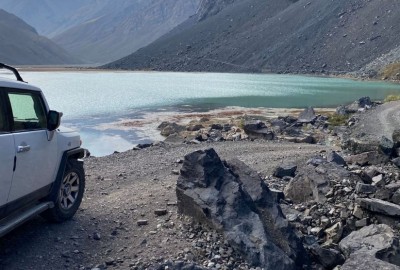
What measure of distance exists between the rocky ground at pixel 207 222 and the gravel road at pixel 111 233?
18mm

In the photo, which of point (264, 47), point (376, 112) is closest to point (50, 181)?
point (376, 112)

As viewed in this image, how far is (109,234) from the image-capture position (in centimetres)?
916

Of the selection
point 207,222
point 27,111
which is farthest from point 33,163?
point 207,222

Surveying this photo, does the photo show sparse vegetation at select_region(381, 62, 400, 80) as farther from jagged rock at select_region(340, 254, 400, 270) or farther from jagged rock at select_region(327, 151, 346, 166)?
jagged rock at select_region(340, 254, 400, 270)

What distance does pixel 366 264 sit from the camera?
8117 mm

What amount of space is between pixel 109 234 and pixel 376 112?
32935mm

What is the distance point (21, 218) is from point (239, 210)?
13.2 ft

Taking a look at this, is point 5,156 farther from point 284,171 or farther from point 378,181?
point 378,181

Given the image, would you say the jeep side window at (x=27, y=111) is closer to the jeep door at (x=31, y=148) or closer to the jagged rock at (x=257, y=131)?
the jeep door at (x=31, y=148)

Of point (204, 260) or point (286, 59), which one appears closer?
point (204, 260)

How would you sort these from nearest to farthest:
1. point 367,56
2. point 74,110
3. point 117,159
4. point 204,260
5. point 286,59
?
point 204,260
point 117,159
point 74,110
point 367,56
point 286,59

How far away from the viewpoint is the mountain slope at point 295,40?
138875 millimetres

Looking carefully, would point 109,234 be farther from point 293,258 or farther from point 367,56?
point 367,56

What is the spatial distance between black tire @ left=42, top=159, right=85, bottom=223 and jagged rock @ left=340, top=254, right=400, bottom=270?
16.6 ft
